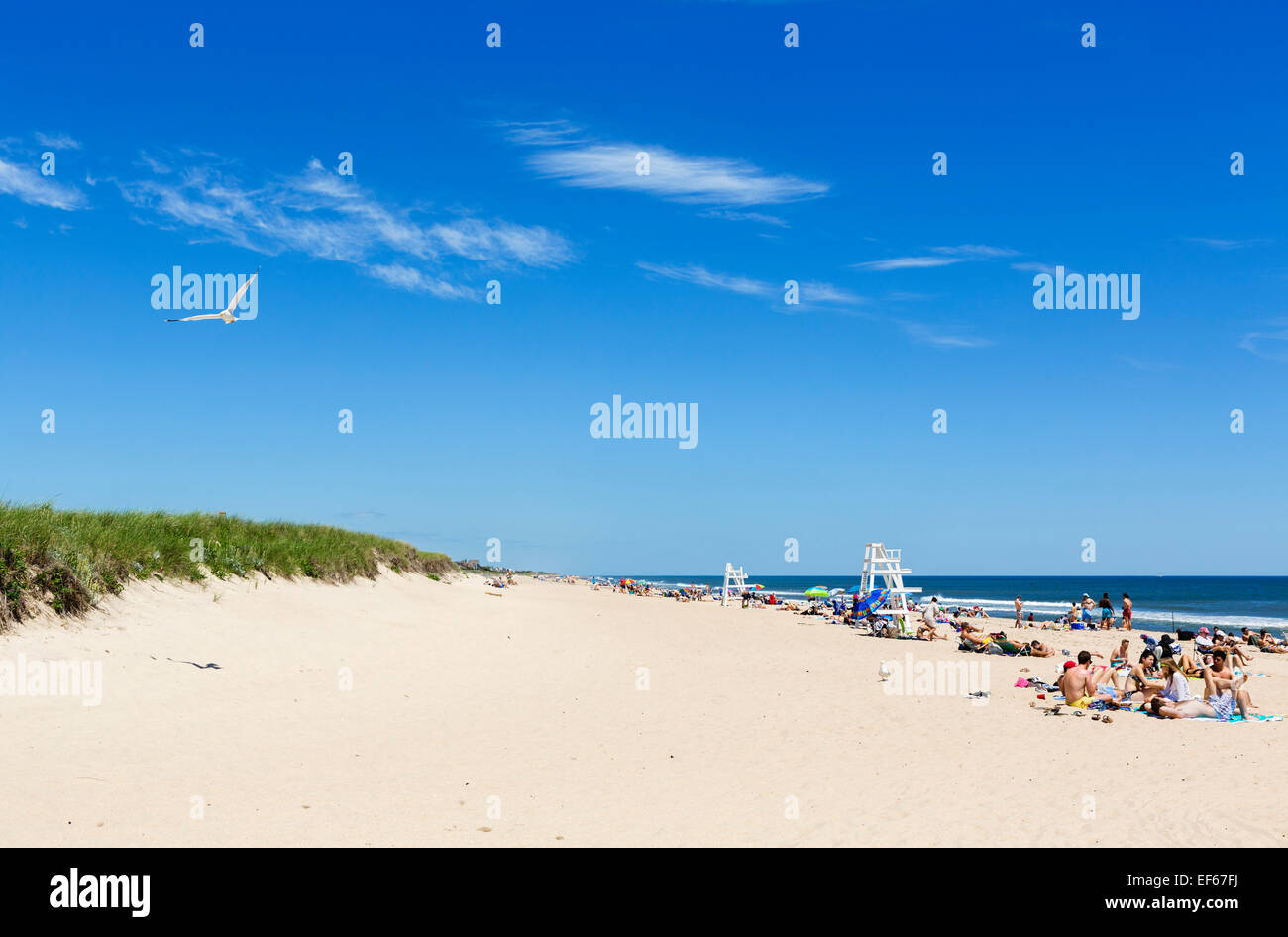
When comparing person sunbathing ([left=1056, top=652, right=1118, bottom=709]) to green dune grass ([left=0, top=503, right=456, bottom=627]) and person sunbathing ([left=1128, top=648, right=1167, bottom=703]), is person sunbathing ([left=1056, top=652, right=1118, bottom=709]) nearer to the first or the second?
person sunbathing ([left=1128, top=648, right=1167, bottom=703])

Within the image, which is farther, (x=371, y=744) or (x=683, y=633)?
(x=683, y=633)

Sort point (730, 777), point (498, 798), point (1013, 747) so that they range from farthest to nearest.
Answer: point (1013, 747)
point (730, 777)
point (498, 798)

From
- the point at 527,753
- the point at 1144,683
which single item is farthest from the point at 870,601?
the point at 527,753

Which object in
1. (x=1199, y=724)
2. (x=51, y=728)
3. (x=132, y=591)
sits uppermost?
(x=132, y=591)

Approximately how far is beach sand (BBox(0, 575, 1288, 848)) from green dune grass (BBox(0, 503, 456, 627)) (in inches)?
16.1

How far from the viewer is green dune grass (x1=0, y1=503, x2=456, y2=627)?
36.7ft

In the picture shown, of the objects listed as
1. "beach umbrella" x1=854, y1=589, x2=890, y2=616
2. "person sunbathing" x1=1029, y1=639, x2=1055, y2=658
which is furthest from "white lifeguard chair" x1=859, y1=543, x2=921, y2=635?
"person sunbathing" x1=1029, y1=639, x2=1055, y2=658

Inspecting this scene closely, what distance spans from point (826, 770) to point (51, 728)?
8.37 metres

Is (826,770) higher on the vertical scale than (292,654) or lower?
lower

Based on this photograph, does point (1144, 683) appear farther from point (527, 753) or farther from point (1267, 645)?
point (1267, 645)

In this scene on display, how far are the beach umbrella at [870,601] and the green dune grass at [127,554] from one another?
17.8 meters

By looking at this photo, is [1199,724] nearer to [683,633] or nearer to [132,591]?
[683,633]
